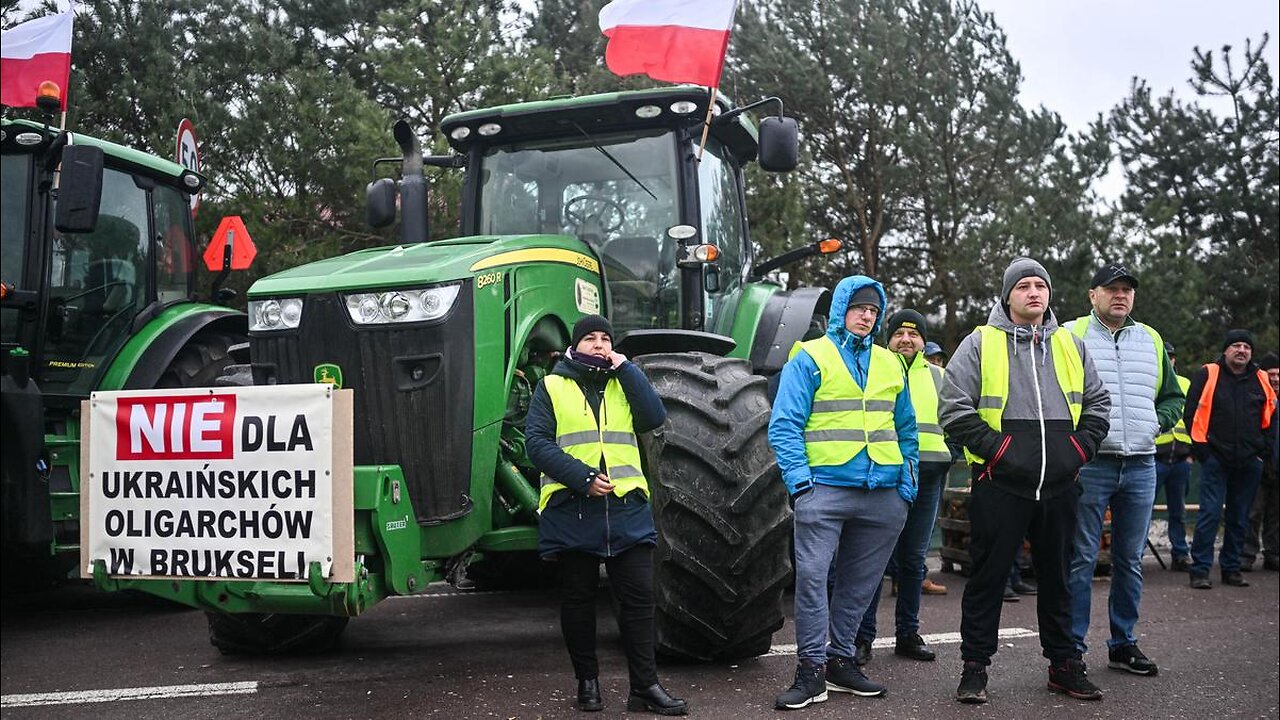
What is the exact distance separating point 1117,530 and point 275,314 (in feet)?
12.8

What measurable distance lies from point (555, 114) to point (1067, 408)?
118 inches

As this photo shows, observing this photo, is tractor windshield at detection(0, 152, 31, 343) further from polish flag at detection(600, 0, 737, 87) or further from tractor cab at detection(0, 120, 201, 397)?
polish flag at detection(600, 0, 737, 87)

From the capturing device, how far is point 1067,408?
511 cm

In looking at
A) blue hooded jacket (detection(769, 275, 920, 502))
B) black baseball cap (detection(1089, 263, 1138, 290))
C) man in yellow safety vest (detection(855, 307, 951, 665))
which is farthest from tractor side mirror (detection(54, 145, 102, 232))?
black baseball cap (detection(1089, 263, 1138, 290))

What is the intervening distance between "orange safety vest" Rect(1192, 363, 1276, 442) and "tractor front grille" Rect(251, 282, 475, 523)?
660 cm

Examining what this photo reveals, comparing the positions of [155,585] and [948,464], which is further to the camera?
[948,464]

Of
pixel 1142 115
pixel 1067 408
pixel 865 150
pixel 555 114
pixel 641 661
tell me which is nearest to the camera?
Result: pixel 641 661

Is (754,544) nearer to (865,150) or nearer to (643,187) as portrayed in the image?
(643,187)

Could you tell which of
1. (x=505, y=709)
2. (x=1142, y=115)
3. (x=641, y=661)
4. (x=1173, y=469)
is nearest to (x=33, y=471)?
(x=505, y=709)

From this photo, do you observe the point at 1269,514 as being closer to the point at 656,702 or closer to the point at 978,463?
the point at 978,463

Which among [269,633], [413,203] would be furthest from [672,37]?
[269,633]

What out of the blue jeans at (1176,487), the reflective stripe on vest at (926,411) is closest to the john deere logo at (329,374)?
the reflective stripe on vest at (926,411)

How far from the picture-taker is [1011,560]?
5.07m

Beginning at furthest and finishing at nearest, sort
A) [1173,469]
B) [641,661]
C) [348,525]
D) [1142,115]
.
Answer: [1142,115] → [1173,469] → [641,661] → [348,525]
